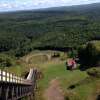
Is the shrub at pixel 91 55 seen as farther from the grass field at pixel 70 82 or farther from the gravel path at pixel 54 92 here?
the gravel path at pixel 54 92

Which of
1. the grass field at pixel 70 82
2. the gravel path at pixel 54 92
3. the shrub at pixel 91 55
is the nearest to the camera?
the grass field at pixel 70 82

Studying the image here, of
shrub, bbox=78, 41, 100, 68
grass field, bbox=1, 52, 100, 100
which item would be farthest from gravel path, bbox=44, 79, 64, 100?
shrub, bbox=78, 41, 100, 68

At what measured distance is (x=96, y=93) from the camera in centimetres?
3984

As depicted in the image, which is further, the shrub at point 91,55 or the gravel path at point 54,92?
the shrub at point 91,55

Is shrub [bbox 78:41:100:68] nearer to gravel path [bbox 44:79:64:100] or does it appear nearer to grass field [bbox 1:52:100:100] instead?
grass field [bbox 1:52:100:100]

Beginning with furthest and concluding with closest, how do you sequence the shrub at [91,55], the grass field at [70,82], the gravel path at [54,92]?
the shrub at [91,55]
the gravel path at [54,92]
the grass field at [70,82]

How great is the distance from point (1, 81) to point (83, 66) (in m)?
41.1

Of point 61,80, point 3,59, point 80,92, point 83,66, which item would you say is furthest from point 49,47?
point 80,92

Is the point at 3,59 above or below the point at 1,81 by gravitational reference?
below

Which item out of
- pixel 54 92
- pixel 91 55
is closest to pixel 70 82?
pixel 54 92

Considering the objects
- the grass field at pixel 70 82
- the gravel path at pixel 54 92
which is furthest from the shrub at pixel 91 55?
the gravel path at pixel 54 92

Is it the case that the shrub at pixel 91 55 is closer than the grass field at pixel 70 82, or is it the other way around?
the grass field at pixel 70 82

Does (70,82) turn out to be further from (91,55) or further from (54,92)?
(91,55)

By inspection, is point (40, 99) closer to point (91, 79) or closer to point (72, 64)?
point (91, 79)
